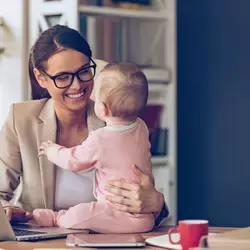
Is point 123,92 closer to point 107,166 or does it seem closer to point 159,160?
point 107,166

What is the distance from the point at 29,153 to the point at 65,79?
0.82 ft

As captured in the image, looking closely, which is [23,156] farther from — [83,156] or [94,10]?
[94,10]

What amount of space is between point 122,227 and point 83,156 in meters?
0.22

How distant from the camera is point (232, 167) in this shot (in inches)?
148

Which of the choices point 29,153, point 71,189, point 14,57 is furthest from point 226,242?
point 14,57

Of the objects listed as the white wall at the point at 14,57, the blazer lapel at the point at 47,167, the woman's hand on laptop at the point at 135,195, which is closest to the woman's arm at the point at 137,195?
the woman's hand on laptop at the point at 135,195

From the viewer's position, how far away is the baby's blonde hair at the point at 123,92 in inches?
70.9

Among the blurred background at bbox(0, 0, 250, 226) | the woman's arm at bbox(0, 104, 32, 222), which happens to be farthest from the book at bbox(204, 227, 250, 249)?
the blurred background at bbox(0, 0, 250, 226)

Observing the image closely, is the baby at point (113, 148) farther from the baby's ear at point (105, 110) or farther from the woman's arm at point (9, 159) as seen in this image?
the woman's arm at point (9, 159)

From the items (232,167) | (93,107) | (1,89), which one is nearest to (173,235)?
(93,107)

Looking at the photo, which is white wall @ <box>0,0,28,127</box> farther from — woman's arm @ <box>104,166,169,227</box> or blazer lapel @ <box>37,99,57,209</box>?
woman's arm @ <box>104,166,169,227</box>

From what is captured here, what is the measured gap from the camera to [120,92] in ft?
5.90

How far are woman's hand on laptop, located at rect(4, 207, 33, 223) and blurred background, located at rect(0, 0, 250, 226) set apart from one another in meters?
1.48

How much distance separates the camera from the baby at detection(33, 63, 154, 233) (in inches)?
71.2
